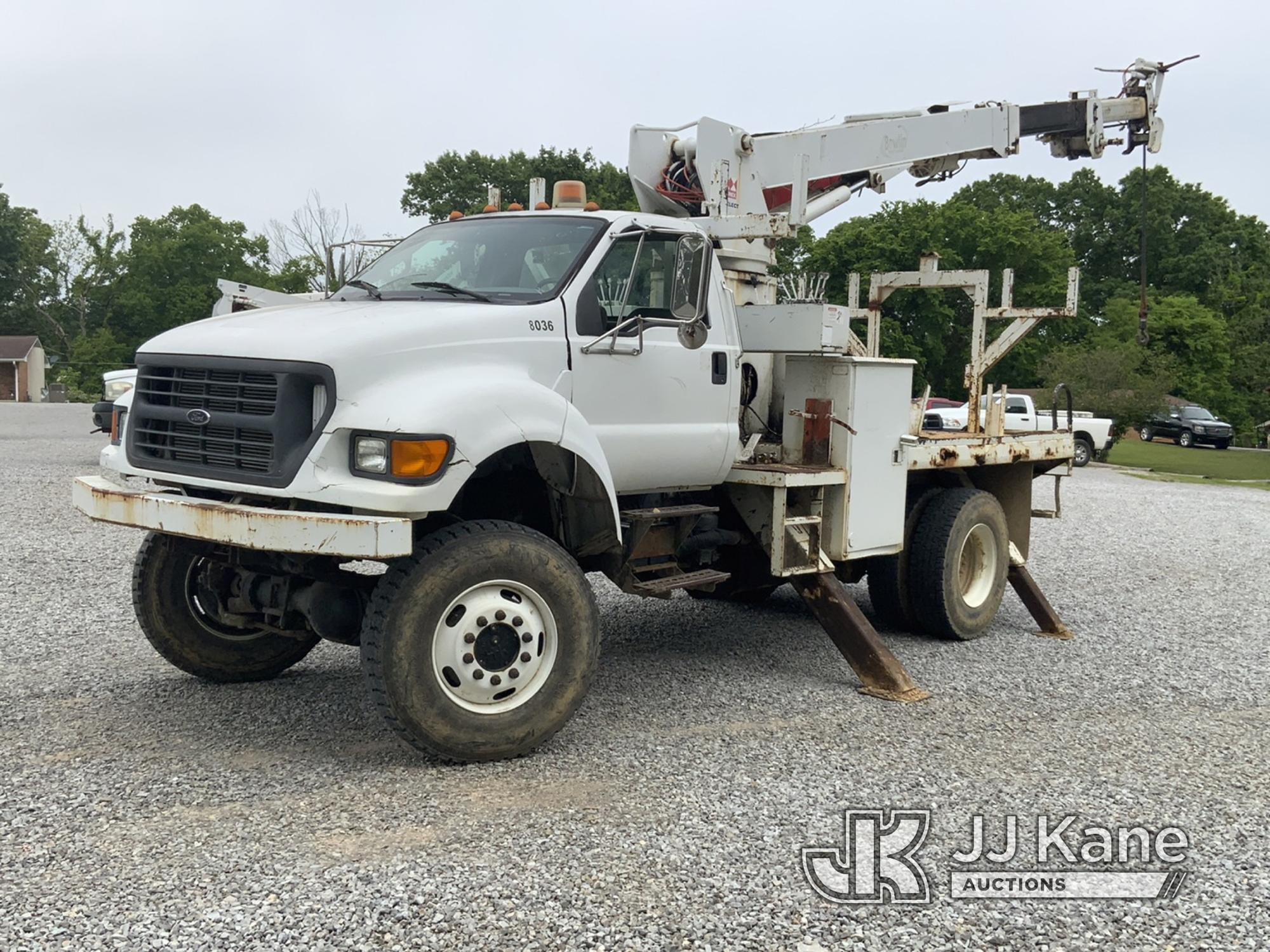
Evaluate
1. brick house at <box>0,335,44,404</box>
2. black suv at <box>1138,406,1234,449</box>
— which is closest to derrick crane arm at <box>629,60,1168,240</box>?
black suv at <box>1138,406,1234,449</box>

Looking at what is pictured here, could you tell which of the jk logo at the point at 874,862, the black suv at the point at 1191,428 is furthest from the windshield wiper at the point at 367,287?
the black suv at the point at 1191,428

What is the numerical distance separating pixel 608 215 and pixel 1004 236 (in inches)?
1946

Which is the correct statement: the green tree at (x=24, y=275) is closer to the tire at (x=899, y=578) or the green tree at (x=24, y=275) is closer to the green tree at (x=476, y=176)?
the green tree at (x=476, y=176)

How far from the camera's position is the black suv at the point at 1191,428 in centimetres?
4900

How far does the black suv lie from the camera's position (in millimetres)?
49000

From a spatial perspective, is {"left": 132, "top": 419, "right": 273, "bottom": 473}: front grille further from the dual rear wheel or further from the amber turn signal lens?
the dual rear wheel

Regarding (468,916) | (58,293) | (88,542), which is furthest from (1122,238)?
(468,916)

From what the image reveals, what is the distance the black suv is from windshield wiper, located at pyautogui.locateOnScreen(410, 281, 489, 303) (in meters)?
47.1

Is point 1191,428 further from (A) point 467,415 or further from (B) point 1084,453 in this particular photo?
(A) point 467,415

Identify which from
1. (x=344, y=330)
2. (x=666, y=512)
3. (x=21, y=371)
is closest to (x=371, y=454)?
(x=344, y=330)

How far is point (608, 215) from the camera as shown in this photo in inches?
252

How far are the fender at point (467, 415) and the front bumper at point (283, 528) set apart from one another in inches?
8.6

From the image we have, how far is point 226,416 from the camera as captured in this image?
17.1ft

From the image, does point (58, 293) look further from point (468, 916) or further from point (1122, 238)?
point (468, 916)
